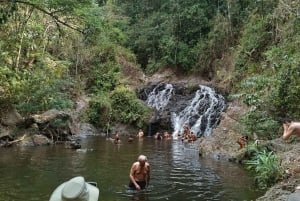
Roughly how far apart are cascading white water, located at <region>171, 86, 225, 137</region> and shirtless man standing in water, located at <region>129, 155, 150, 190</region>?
15.7m

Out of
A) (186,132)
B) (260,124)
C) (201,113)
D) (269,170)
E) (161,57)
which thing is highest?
(161,57)

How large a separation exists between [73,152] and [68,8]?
38.4 feet

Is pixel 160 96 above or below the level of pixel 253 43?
below

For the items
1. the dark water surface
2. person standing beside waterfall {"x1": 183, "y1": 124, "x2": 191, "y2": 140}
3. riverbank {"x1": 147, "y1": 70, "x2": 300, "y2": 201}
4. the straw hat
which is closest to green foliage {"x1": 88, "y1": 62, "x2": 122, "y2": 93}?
riverbank {"x1": 147, "y1": 70, "x2": 300, "y2": 201}

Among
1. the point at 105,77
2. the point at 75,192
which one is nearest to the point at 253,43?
the point at 105,77

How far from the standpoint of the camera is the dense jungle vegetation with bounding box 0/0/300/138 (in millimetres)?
16609

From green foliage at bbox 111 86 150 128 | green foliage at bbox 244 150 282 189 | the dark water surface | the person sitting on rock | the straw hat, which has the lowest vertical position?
the dark water surface

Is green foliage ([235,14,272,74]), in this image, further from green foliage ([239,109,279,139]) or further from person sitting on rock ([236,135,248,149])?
green foliage ([239,109,279,139])

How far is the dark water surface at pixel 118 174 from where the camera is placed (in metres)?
11.5

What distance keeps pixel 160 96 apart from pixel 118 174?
18.1 meters

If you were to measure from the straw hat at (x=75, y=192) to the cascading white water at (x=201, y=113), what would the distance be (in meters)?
24.7

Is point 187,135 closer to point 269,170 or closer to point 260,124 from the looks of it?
point 260,124

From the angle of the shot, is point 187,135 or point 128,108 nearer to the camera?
point 187,135

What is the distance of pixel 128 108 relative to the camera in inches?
1238
